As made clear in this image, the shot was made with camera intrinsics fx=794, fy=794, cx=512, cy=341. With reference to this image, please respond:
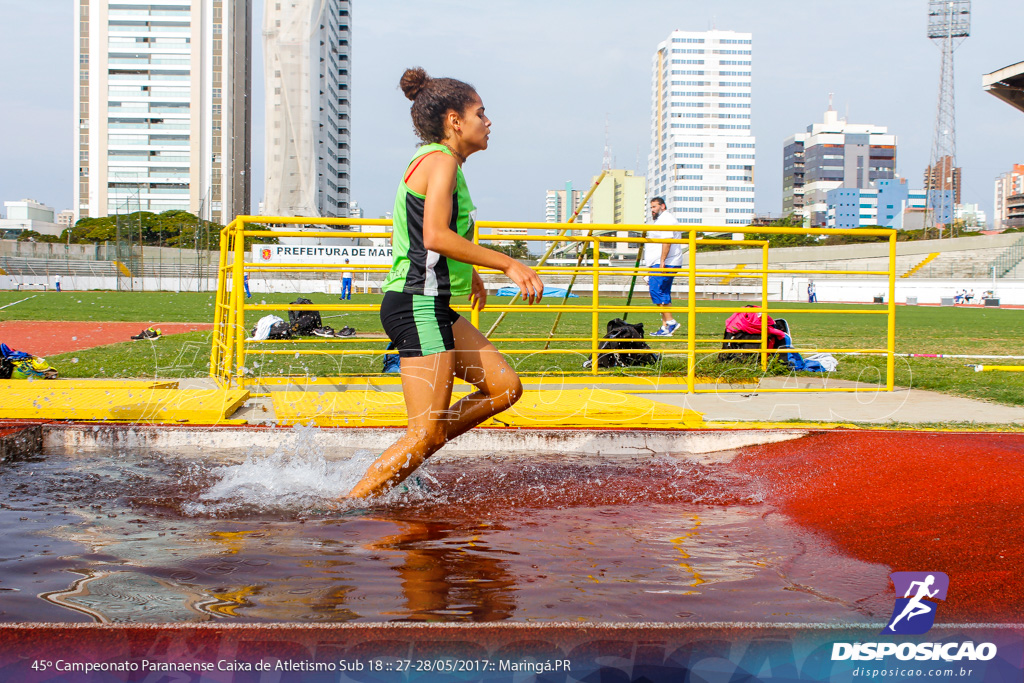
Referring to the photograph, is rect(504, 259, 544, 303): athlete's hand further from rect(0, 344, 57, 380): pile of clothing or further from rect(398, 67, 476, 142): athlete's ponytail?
rect(0, 344, 57, 380): pile of clothing

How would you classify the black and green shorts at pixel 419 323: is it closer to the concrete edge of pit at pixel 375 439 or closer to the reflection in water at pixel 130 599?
the reflection in water at pixel 130 599

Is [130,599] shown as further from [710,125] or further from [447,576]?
[710,125]

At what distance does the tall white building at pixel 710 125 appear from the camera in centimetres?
16762

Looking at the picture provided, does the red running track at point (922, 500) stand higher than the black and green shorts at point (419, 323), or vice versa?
the black and green shorts at point (419, 323)

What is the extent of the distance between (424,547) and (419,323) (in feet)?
2.82

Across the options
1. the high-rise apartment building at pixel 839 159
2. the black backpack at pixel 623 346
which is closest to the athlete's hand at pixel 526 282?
the black backpack at pixel 623 346

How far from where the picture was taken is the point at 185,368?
919cm

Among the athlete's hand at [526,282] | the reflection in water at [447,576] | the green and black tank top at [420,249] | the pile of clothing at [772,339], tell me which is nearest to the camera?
the reflection in water at [447,576]

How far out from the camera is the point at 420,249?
123 inches

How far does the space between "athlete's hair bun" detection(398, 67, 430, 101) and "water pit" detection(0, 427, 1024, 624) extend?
173 cm

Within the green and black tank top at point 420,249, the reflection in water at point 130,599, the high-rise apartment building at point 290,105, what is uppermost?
the high-rise apartment building at point 290,105

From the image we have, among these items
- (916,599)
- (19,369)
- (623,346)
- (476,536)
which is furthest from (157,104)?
(916,599)

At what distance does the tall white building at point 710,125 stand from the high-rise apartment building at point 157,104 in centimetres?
9394

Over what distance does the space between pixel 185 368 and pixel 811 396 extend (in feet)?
22.3
